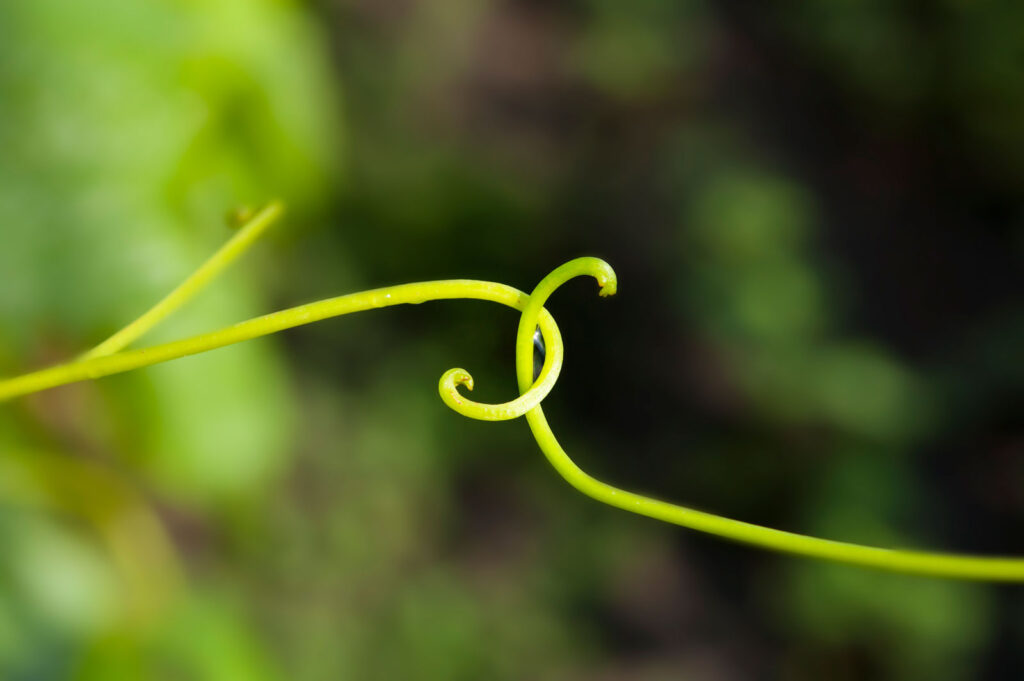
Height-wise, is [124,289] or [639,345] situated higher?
[124,289]

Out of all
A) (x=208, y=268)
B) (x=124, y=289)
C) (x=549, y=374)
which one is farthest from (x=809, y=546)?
(x=124, y=289)

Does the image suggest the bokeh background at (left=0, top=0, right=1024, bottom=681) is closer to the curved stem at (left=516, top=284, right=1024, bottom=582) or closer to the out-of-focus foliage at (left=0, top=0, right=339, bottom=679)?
the out-of-focus foliage at (left=0, top=0, right=339, bottom=679)

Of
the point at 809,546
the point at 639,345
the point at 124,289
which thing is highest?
the point at 809,546

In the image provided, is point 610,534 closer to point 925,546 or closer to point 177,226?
point 925,546

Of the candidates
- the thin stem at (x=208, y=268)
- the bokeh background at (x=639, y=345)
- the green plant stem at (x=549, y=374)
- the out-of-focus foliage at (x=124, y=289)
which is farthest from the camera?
the bokeh background at (x=639, y=345)

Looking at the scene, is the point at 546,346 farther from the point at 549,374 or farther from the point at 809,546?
the point at 809,546

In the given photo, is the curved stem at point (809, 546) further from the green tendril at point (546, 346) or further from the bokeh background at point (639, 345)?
the bokeh background at point (639, 345)

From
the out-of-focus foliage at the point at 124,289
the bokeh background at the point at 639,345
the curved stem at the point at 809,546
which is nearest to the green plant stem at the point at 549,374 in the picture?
the curved stem at the point at 809,546

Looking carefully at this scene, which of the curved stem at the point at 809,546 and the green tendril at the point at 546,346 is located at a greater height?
the green tendril at the point at 546,346

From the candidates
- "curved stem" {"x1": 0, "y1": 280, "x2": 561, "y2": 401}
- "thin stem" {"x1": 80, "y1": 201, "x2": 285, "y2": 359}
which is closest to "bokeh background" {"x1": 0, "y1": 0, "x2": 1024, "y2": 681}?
"thin stem" {"x1": 80, "y1": 201, "x2": 285, "y2": 359}
